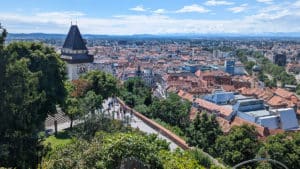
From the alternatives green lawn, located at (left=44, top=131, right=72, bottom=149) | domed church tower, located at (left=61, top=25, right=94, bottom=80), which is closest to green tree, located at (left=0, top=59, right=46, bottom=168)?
green lawn, located at (left=44, top=131, right=72, bottom=149)

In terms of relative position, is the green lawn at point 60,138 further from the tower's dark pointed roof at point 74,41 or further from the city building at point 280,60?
the city building at point 280,60

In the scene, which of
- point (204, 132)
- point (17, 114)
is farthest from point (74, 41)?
point (17, 114)

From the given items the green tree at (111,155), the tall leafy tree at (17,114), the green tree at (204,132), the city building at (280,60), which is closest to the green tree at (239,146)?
the green tree at (204,132)

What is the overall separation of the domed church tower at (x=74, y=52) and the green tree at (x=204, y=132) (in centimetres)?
1791

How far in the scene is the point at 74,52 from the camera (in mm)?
35219

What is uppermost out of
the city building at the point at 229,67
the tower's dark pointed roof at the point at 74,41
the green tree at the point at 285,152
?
the tower's dark pointed roof at the point at 74,41

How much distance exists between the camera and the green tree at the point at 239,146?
17.2 meters

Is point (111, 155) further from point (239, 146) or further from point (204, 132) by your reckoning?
point (204, 132)

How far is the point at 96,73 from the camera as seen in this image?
2595cm

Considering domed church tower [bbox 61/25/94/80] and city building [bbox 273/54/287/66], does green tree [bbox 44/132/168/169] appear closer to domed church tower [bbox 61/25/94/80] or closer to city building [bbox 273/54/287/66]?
domed church tower [bbox 61/25/94/80]

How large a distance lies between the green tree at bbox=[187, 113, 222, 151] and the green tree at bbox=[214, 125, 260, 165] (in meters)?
1.45

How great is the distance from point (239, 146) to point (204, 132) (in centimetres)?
263

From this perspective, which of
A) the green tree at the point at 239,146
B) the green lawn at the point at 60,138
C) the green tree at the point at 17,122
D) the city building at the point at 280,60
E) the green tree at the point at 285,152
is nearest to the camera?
the green tree at the point at 17,122

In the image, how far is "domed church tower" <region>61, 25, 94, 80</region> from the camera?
115ft
